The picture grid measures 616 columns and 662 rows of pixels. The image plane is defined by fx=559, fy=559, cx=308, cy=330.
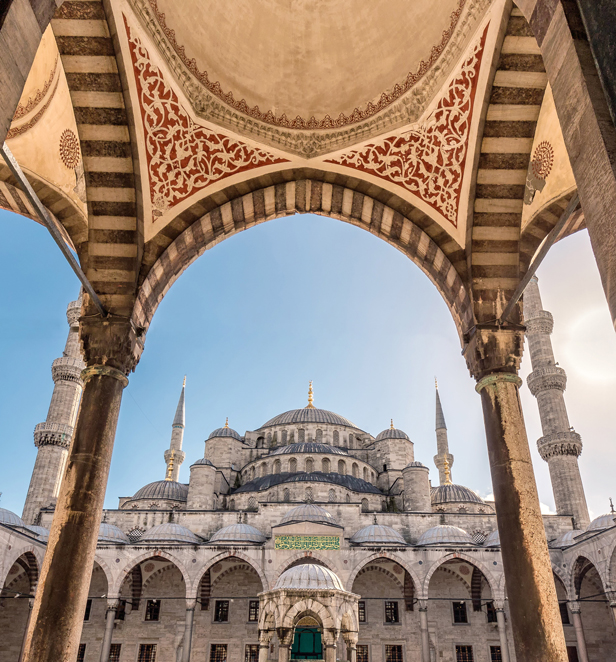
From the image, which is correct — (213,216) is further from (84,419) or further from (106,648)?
(106,648)

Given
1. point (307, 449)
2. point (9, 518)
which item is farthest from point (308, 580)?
point (307, 449)

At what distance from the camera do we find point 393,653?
23.1 metres

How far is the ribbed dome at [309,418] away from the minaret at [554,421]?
1342 cm

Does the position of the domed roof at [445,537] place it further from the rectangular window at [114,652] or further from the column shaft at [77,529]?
the column shaft at [77,529]

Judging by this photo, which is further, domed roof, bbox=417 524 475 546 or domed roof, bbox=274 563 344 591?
domed roof, bbox=417 524 475 546

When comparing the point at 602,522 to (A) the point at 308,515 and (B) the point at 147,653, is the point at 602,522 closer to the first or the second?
(A) the point at 308,515

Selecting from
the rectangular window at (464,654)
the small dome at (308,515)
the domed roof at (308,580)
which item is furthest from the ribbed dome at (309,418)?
the domed roof at (308,580)

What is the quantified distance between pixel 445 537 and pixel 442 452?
14827 millimetres

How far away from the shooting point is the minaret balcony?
2675 cm

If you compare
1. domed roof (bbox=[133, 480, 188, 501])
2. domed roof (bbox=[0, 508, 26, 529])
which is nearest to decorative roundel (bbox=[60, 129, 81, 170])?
domed roof (bbox=[0, 508, 26, 529])

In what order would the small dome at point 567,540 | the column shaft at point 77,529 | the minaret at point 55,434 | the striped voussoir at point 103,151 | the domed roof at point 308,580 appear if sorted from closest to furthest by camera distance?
the column shaft at point 77,529, the striped voussoir at point 103,151, the domed roof at point 308,580, the small dome at point 567,540, the minaret at point 55,434

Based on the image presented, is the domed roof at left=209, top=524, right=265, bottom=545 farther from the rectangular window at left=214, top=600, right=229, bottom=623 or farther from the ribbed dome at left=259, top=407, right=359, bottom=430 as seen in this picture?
the ribbed dome at left=259, top=407, right=359, bottom=430

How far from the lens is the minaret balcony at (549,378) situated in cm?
2675

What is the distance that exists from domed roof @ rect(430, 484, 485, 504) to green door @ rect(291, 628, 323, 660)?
18147mm
